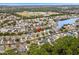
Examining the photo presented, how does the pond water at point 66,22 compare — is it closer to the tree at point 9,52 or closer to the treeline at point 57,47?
the treeline at point 57,47

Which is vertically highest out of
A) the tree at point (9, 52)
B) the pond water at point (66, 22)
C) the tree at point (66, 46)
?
the pond water at point (66, 22)

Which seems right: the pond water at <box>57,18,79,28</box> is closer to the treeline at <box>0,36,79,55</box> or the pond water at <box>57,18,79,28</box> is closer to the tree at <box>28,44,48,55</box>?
the treeline at <box>0,36,79,55</box>

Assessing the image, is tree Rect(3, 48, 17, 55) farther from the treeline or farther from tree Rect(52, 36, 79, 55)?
tree Rect(52, 36, 79, 55)

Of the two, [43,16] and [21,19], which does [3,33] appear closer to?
[21,19]

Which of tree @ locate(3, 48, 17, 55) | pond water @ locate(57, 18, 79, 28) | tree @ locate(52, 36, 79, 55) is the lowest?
tree @ locate(3, 48, 17, 55)

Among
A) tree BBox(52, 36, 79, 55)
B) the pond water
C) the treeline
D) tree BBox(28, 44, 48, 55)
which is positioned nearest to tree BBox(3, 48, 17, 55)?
the treeline

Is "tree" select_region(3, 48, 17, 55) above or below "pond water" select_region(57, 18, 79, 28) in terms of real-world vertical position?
below

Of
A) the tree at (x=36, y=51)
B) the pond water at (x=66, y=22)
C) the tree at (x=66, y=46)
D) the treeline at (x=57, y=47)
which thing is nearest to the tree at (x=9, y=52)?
the treeline at (x=57, y=47)

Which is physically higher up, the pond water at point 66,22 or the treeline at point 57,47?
the pond water at point 66,22

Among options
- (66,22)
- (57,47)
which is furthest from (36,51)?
(66,22)

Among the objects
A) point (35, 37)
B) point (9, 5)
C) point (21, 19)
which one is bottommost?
→ point (35, 37)
